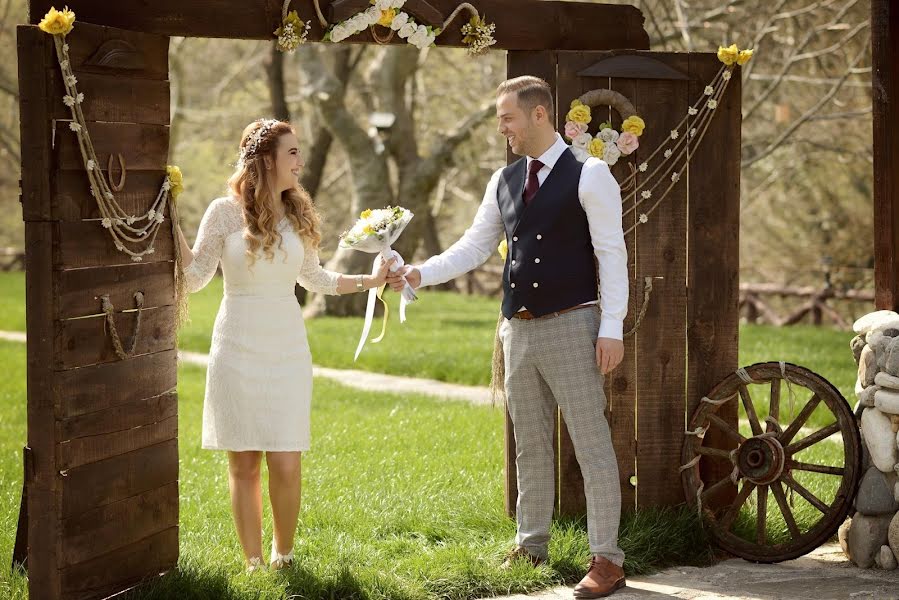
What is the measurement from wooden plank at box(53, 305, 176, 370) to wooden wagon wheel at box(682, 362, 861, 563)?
2573 millimetres

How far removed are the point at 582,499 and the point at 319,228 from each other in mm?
1930

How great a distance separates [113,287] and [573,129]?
7.53 feet

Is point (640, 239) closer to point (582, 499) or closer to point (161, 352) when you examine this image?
point (582, 499)

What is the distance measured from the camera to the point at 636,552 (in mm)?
5520

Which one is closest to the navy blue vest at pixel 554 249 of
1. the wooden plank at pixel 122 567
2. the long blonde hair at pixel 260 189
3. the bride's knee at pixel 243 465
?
the long blonde hair at pixel 260 189

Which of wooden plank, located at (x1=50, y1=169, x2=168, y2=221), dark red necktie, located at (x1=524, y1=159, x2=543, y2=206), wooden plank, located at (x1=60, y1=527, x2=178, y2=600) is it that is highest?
dark red necktie, located at (x1=524, y1=159, x2=543, y2=206)

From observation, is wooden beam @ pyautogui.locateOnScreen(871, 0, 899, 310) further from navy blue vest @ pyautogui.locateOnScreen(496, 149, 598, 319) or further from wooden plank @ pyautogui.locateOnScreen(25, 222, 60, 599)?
wooden plank @ pyautogui.locateOnScreen(25, 222, 60, 599)

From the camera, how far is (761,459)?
5.66 metres

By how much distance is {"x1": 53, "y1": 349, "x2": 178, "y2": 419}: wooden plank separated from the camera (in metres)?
4.44

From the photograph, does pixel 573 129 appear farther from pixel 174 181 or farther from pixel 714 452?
pixel 174 181

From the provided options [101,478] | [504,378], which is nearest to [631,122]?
[504,378]

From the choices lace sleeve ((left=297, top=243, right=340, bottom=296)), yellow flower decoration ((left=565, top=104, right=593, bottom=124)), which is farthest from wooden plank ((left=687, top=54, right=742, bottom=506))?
lace sleeve ((left=297, top=243, right=340, bottom=296))

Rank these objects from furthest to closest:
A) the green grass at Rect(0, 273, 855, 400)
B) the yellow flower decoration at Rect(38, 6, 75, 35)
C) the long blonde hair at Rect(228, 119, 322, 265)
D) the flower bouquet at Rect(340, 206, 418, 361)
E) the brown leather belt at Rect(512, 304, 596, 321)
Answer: the green grass at Rect(0, 273, 855, 400) → the flower bouquet at Rect(340, 206, 418, 361) → the brown leather belt at Rect(512, 304, 596, 321) → the long blonde hair at Rect(228, 119, 322, 265) → the yellow flower decoration at Rect(38, 6, 75, 35)

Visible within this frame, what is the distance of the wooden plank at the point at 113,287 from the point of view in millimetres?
4426
